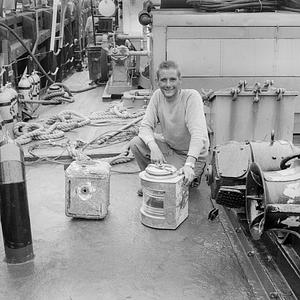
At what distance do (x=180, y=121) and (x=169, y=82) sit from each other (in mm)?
375

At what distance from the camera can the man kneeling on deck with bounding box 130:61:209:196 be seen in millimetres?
3803

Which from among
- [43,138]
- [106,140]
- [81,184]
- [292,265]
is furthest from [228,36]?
[292,265]

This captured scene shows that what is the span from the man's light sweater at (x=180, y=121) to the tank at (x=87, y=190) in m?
0.52

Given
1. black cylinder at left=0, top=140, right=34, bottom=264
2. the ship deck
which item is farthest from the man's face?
black cylinder at left=0, top=140, right=34, bottom=264

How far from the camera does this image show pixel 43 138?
5.98 metres

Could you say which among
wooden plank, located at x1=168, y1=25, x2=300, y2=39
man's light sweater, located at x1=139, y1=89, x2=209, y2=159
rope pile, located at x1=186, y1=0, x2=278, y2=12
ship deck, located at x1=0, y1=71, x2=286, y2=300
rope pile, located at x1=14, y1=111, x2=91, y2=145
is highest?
rope pile, located at x1=186, y1=0, x2=278, y2=12

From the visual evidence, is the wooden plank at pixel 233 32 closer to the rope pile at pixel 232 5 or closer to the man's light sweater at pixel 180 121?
the rope pile at pixel 232 5

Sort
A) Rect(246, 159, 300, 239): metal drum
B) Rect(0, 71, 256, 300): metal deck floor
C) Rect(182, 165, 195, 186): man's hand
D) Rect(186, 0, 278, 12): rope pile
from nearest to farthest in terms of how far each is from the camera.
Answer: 1. Rect(246, 159, 300, 239): metal drum
2. Rect(0, 71, 256, 300): metal deck floor
3. Rect(182, 165, 195, 186): man's hand
4. Rect(186, 0, 278, 12): rope pile

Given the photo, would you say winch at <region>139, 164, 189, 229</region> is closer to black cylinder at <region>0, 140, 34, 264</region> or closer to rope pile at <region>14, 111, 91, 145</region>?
black cylinder at <region>0, 140, 34, 264</region>

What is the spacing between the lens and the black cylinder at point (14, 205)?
3.03 m

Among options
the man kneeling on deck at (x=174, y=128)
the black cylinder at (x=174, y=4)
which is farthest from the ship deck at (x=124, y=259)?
the black cylinder at (x=174, y=4)

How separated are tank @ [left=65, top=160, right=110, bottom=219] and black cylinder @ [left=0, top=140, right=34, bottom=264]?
58cm

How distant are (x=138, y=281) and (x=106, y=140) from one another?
10.3 feet

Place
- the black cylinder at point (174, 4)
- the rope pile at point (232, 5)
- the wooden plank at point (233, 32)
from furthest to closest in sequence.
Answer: the black cylinder at point (174, 4) < the rope pile at point (232, 5) < the wooden plank at point (233, 32)
